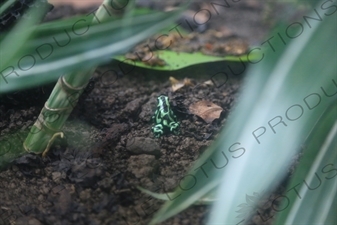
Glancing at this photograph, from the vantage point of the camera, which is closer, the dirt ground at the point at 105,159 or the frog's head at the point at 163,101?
the dirt ground at the point at 105,159

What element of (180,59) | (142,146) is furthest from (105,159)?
(180,59)

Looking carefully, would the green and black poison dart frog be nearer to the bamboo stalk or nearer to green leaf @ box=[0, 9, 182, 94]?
the bamboo stalk

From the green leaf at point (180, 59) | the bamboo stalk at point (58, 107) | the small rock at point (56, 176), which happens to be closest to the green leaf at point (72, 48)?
the bamboo stalk at point (58, 107)

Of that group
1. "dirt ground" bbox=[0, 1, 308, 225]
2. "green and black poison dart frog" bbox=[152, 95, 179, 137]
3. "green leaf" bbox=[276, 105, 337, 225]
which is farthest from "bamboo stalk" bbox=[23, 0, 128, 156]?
"green leaf" bbox=[276, 105, 337, 225]

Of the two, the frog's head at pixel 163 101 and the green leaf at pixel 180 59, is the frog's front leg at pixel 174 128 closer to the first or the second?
the frog's head at pixel 163 101

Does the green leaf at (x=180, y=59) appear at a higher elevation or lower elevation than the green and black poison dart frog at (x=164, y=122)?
higher

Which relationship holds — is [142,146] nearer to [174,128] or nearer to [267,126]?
[174,128]

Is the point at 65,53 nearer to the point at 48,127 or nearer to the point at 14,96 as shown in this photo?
the point at 48,127
